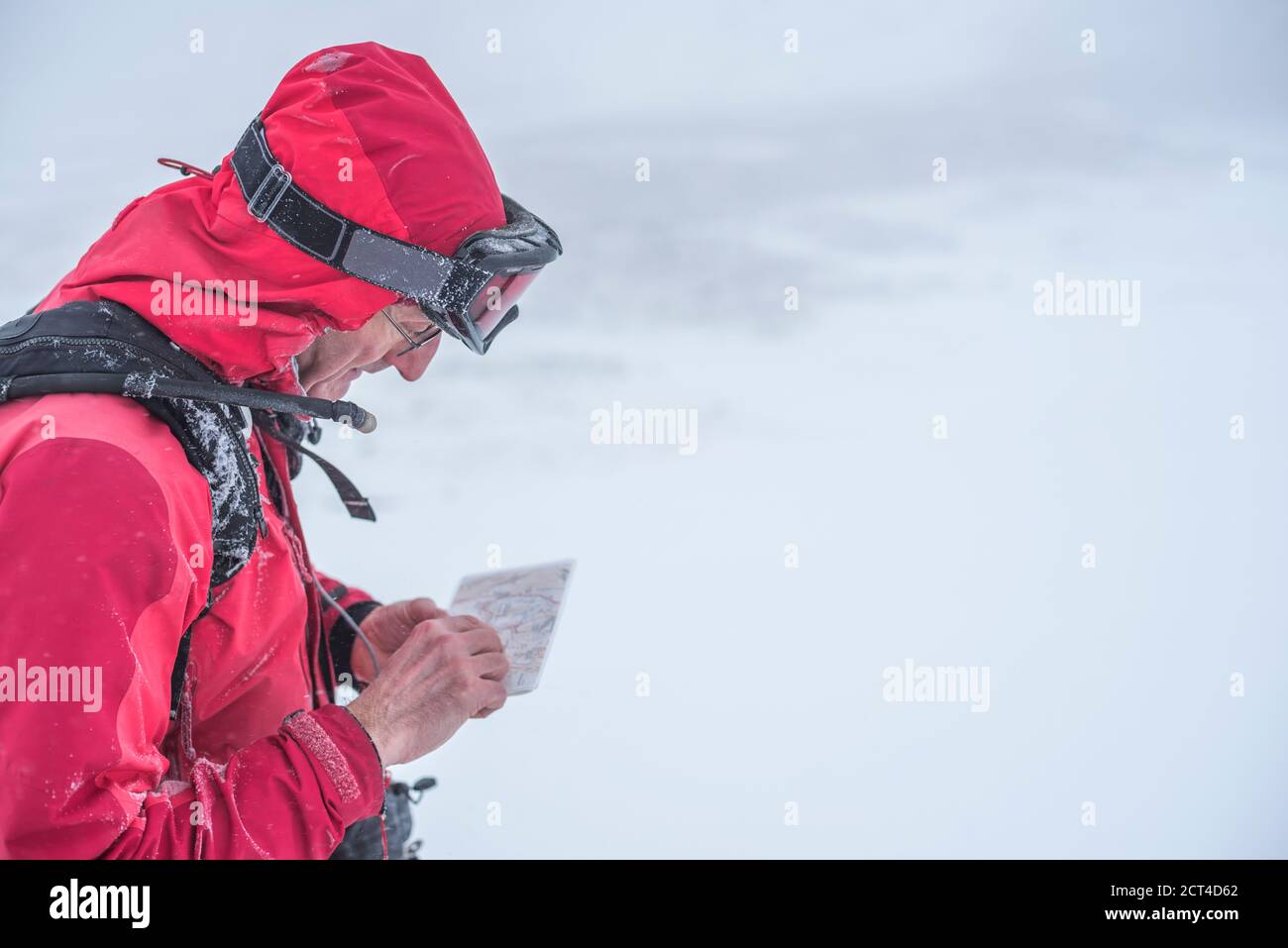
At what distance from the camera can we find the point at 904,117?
183 inches

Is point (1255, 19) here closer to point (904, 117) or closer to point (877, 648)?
point (904, 117)

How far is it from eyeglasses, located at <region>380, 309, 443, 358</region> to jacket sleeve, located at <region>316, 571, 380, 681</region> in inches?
18.9

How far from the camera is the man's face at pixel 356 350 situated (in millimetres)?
1409

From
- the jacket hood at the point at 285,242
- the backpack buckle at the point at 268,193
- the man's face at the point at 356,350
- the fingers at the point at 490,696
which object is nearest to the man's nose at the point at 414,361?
the man's face at the point at 356,350

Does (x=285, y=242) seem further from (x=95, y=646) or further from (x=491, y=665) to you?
(x=491, y=665)

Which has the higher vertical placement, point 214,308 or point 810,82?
point 810,82

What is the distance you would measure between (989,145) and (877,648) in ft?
8.40

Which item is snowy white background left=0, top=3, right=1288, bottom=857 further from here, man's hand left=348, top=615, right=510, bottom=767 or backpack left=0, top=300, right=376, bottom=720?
backpack left=0, top=300, right=376, bottom=720

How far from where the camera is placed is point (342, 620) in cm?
181

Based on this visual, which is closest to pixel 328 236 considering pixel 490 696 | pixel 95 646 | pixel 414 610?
pixel 95 646

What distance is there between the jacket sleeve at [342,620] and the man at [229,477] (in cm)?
21

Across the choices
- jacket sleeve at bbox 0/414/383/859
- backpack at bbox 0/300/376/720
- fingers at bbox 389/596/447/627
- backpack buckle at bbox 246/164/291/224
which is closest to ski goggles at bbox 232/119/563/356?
backpack buckle at bbox 246/164/291/224

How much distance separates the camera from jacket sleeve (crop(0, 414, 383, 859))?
95 centimetres
